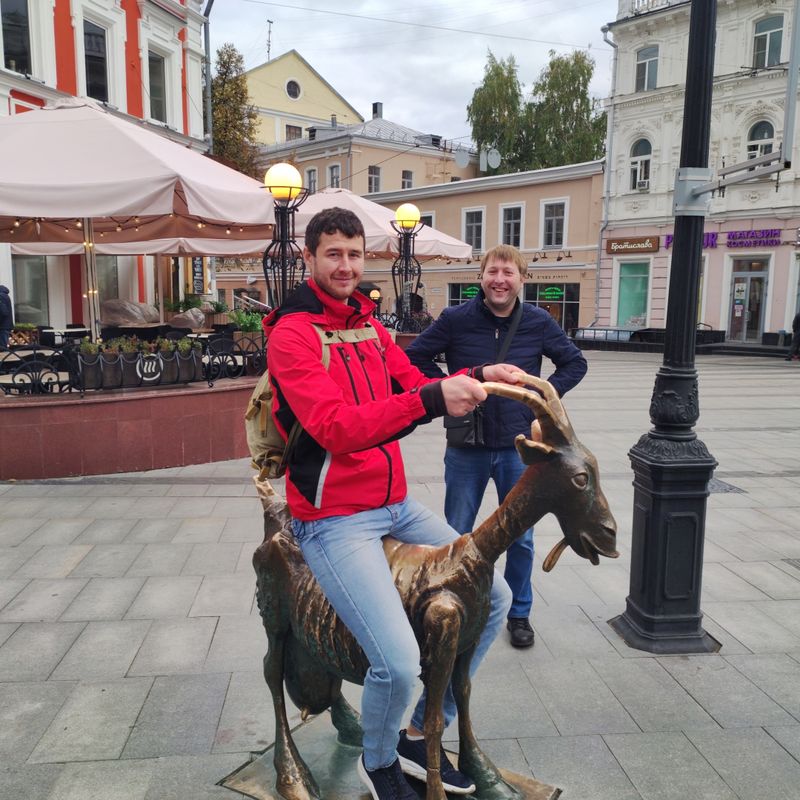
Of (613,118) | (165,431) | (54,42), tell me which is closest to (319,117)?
(613,118)

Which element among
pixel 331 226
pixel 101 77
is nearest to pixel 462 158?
pixel 101 77

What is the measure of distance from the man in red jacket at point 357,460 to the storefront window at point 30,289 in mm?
14636

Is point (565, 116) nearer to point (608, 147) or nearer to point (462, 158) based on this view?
point (462, 158)

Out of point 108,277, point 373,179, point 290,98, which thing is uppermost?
point 290,98

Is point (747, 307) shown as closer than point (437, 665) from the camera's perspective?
No

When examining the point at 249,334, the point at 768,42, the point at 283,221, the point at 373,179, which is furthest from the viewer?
the point at 373,179

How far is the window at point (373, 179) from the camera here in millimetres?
37625

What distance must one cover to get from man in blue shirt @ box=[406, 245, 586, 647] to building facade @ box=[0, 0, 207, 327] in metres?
12.8

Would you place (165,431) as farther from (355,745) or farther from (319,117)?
(319,117)

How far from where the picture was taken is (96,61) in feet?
53.2

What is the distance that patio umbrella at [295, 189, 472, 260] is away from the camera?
10.6 meters

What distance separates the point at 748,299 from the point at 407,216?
1634 centimetres

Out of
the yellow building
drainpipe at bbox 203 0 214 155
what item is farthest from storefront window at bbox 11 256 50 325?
the yellow building

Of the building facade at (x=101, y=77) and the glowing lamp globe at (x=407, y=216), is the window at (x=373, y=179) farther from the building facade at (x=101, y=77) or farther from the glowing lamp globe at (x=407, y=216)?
the glowing lamp globe at (x=407, y=216)
